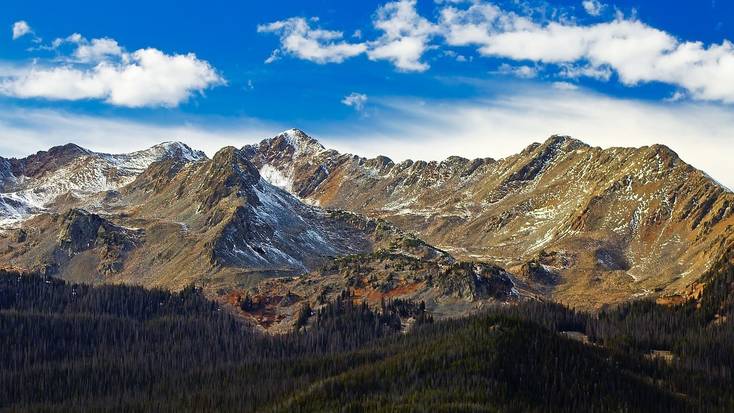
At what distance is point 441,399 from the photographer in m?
199

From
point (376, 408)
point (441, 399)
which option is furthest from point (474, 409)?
point (376, 408)

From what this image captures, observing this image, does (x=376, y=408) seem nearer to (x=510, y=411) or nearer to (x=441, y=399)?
(x=441, y=399)

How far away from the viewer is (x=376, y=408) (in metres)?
199

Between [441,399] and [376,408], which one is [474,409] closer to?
[441,399]

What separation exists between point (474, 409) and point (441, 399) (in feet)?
36.8

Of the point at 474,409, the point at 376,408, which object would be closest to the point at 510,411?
the point at 474,409

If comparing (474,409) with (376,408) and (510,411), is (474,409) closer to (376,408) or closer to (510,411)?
(510,411)

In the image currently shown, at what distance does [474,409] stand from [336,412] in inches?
1259

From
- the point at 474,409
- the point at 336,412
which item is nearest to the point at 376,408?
the point at 336,412

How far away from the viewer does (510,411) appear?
196375 mm

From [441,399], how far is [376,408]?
15.2m

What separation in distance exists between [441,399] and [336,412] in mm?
24470

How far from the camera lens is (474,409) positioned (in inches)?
7475

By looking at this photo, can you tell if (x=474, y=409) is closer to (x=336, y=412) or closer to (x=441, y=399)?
(x=441, y=399)
